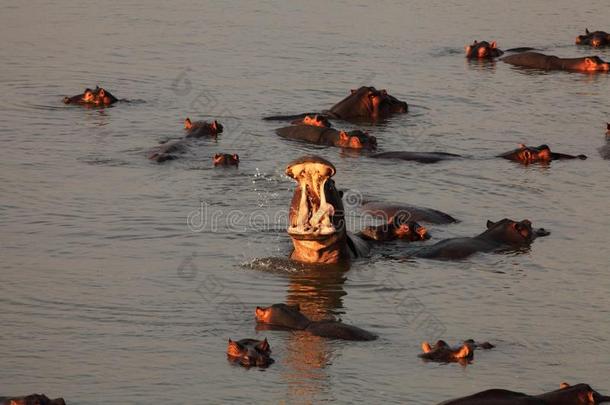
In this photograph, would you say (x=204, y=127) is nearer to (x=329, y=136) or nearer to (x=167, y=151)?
(x=167, y=151)

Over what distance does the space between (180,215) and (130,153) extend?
9.46 ft

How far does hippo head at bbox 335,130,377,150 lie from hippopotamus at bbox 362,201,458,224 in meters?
3.09

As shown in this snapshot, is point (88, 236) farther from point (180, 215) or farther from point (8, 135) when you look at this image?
point (8, 135)

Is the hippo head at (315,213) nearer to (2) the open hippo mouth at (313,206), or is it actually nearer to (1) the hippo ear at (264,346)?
(2) the open hippo mouth at (313,206)

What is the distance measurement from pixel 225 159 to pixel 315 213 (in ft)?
13.8

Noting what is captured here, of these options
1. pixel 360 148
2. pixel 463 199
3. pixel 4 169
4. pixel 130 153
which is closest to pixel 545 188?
pixel 463 199

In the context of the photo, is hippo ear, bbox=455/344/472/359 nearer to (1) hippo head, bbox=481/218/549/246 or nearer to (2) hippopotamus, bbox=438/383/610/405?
(2) hippopotamus, bbox=438/383/610/405

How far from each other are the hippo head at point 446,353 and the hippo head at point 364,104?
32.2ft

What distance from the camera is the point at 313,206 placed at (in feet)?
40.7

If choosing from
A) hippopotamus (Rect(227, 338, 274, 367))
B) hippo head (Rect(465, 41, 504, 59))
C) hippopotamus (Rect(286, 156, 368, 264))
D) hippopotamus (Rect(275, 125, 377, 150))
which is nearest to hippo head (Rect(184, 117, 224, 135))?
hippopotamus (Rect(275, 125, 377, 150))

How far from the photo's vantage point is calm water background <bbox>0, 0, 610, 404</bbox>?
1005 cm

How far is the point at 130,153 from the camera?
17.2 metres

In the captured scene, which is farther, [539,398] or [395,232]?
[395,232]

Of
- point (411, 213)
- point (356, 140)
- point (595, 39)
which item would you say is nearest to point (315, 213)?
point (411, 213)
